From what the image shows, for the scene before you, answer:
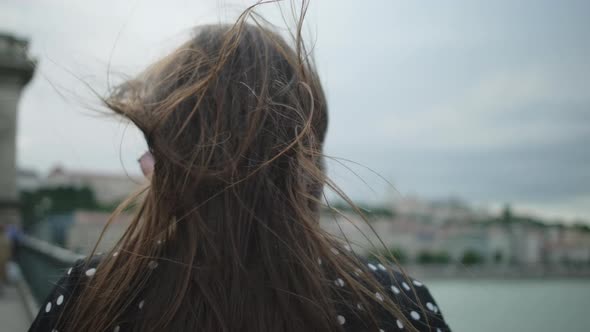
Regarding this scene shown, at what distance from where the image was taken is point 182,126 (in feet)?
3.67

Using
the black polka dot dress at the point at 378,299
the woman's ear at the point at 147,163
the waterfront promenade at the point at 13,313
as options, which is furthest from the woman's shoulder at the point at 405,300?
the waterfront promenade at the point at 13,313

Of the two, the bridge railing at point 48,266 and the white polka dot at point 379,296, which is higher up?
the white polka dot at point 379,296

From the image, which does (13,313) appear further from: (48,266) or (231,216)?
(231,216)

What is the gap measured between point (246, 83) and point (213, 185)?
0.21m

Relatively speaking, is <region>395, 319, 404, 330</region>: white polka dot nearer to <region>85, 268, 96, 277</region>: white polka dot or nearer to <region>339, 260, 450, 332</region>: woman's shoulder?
<region>339, 260, 450, 332</region>: woman's shoulder

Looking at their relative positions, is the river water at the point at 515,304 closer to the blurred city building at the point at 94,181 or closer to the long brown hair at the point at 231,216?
the long brown hair at the point at 231,216

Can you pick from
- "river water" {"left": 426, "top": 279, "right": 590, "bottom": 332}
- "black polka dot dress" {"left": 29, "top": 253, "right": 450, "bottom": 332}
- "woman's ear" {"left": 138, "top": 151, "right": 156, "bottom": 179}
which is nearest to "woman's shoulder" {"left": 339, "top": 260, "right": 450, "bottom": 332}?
"black polka dot dress" {"left": 29, "top": 253, "right": 450, "bottom": 332}

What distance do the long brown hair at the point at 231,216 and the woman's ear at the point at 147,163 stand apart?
0.08m

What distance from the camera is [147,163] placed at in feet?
4.08

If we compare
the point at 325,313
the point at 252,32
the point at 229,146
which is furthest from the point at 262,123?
→ the point at 325,313

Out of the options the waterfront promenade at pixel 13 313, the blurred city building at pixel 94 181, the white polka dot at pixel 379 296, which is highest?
the white polka dot at pixel 379 296

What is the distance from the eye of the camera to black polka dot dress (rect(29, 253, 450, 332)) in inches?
44.6

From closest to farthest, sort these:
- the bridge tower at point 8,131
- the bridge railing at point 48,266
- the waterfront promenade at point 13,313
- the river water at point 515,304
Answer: the bridge railing at point 48,266
the waterfront promenade at point 13,313
the bridge tower at point 8,131
the river water at point 515,304

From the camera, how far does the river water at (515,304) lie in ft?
170
